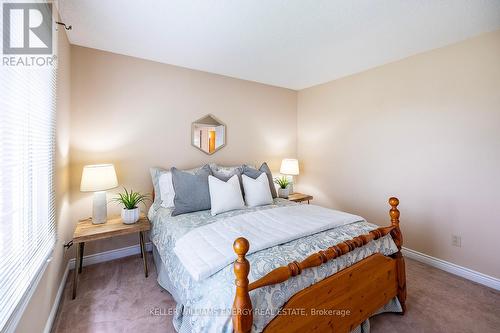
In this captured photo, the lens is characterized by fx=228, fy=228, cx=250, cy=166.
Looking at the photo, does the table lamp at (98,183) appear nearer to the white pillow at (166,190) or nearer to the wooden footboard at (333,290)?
the white pillow at (166,190)

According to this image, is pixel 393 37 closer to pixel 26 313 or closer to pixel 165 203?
pixel 165 203

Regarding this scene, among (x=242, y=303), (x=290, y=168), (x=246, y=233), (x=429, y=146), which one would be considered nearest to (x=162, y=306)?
(x=246, y=233)

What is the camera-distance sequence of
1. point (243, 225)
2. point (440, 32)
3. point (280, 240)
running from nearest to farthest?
1. point (280, 240)
2. point (243, 225)
3. point (440, 32)

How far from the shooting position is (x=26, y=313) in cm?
117

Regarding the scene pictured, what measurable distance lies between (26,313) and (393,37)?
11.2 feet

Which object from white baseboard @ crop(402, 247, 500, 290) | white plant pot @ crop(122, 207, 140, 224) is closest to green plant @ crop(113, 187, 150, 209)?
white plant pot @ crop(122, 207, 140, 224)

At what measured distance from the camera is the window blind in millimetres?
988

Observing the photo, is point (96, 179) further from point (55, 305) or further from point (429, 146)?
point (429, 146)

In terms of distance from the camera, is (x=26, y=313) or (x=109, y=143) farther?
(x=109, y=143)

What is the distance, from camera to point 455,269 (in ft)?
7.86

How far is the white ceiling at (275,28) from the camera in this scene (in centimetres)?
177

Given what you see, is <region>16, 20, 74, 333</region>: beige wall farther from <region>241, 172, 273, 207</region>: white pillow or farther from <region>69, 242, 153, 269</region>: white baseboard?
<region>241, 172, 273, 207</region>: white pillow

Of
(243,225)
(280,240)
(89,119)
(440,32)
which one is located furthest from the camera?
(89,119)

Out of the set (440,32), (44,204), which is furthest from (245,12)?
(44,204)
